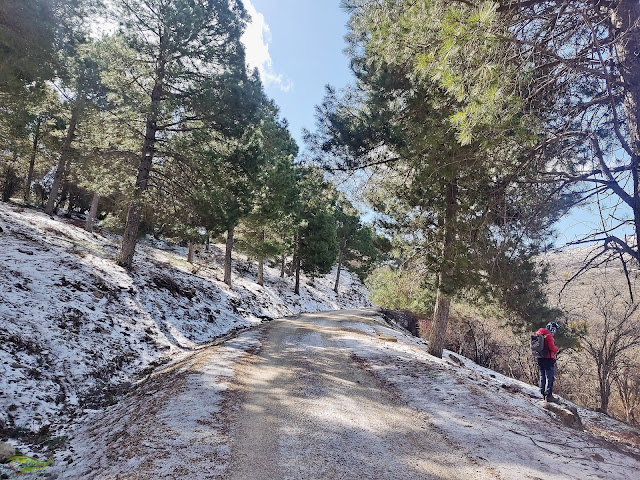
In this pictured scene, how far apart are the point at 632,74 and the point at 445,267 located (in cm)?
561

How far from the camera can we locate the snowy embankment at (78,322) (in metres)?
5.41

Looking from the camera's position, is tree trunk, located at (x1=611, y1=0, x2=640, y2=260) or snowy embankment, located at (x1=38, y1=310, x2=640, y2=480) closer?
snowy embankment, located at (x1=38, y1=310, x2=640, y2=480)

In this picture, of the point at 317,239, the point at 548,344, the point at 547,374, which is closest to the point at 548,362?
the point at 547,374

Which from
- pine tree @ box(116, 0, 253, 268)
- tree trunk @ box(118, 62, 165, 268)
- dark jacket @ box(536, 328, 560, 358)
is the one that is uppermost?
pine tree @ box(116, 0, 253, 268)

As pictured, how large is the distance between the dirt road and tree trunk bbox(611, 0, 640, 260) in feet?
11.2

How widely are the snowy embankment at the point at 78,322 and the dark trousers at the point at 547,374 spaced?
968 centimetres

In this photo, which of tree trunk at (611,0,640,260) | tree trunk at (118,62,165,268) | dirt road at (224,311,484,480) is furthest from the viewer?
tree trunk at (118,62,165,268)

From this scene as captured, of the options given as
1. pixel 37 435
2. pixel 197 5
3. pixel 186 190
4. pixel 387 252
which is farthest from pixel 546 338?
pixel 197 5

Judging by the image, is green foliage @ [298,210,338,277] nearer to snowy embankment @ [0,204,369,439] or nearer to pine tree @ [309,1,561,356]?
snowy embankment @ [0,204,369,439]

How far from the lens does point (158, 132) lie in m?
13.6

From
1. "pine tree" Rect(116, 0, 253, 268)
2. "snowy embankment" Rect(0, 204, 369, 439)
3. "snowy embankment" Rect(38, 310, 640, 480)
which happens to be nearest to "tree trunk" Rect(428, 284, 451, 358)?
"snowy embankment" Rect(38, 310, 640, 480)

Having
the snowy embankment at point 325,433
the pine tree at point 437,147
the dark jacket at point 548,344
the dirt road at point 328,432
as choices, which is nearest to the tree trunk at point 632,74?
the pine tree at point 437,147

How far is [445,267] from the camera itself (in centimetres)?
879

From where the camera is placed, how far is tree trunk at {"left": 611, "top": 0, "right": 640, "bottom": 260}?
149 inches
